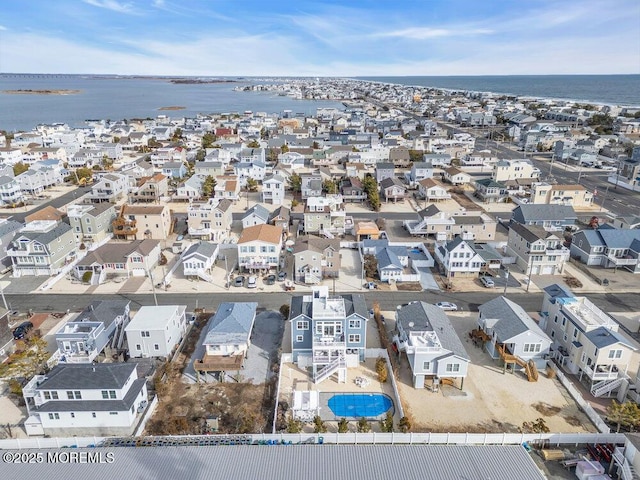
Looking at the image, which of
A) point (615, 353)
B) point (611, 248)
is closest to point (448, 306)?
point (615, 353)

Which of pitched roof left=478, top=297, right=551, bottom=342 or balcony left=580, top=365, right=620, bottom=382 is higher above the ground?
pitched roof left=478, top=297, right=551, bottom=342

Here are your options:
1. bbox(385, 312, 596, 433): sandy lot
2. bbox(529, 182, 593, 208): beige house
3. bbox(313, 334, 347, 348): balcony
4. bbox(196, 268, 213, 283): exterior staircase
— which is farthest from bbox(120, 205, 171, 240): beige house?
bbox(529, 182, 593, 208): beige house

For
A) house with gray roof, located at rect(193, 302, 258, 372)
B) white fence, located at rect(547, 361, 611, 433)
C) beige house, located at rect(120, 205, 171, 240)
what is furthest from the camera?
beige house, located at rect(120, 205, 171, 240)

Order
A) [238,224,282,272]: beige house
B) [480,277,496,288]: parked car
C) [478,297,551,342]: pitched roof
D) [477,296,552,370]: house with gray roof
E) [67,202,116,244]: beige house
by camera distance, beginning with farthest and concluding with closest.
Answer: [67,202,116,244]: beige house < [238,224,282,272]: beige house < [480,277,496,288]: parked car < [478,297,551,342]: pitched roof < [477,296,552,370]: house with gray roof

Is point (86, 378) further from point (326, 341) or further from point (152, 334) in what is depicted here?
point (326, 341)

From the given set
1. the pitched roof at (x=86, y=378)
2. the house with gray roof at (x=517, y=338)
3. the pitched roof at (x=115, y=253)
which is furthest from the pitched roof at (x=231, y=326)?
the house with gray roof at (x=517, y=338)

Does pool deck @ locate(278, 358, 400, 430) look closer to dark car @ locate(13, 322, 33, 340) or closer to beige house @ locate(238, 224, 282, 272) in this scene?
beige house @ locate(238, 224, 282, 272)

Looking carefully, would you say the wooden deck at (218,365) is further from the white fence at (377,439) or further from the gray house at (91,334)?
the gray house at (91,334)

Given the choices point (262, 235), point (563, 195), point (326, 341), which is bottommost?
point (326, 341)
